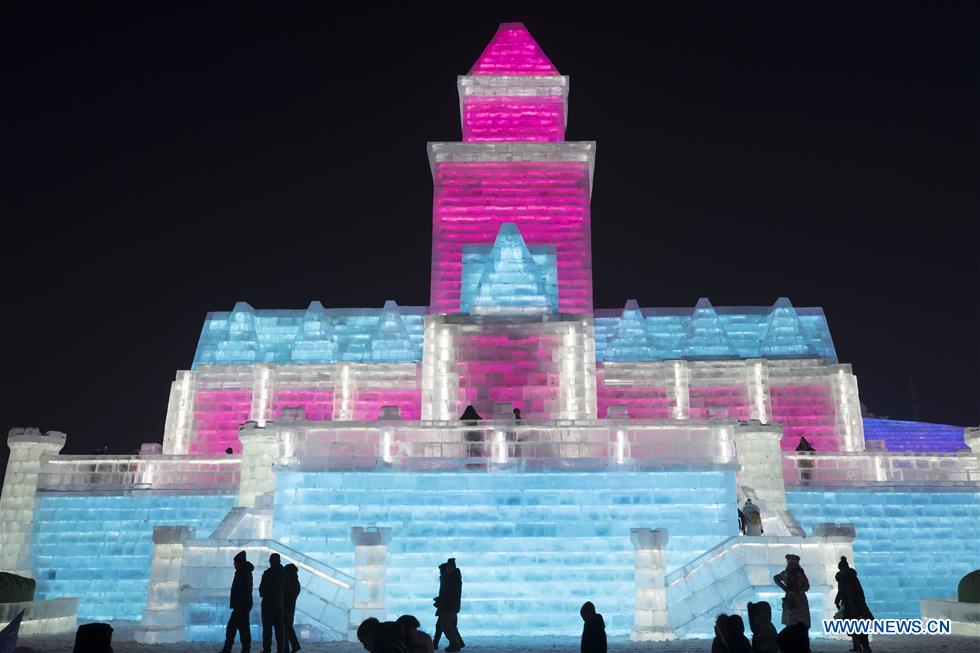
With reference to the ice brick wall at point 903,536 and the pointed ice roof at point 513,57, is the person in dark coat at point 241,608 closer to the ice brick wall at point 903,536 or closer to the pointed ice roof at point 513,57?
the ice brick wall at point 903,536

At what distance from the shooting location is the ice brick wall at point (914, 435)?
43.3 metres

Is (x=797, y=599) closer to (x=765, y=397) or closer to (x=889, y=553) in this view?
(x=889, y=553)

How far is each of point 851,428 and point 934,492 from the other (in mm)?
8821

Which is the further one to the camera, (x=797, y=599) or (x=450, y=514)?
(x=450, y=514)

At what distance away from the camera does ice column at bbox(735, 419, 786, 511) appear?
2195 cm

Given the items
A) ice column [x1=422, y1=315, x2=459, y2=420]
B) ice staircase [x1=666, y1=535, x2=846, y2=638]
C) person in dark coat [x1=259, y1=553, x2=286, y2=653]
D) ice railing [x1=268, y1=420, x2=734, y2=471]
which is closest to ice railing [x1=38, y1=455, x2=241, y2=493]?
ice railing [x1=268, y1=420, x2=734, y2=471]

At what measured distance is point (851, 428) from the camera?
3152 cm

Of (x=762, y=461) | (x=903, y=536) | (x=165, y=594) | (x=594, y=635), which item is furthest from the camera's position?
(x=762, y=461)

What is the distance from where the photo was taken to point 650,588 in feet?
51.9

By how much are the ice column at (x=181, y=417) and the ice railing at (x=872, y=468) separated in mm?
21945

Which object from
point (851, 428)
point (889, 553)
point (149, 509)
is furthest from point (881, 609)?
point (149, 509)

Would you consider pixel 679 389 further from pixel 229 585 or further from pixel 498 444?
pixel 229 585

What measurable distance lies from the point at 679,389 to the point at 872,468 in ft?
31.3

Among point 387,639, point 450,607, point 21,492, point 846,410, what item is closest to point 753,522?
point 450,607
